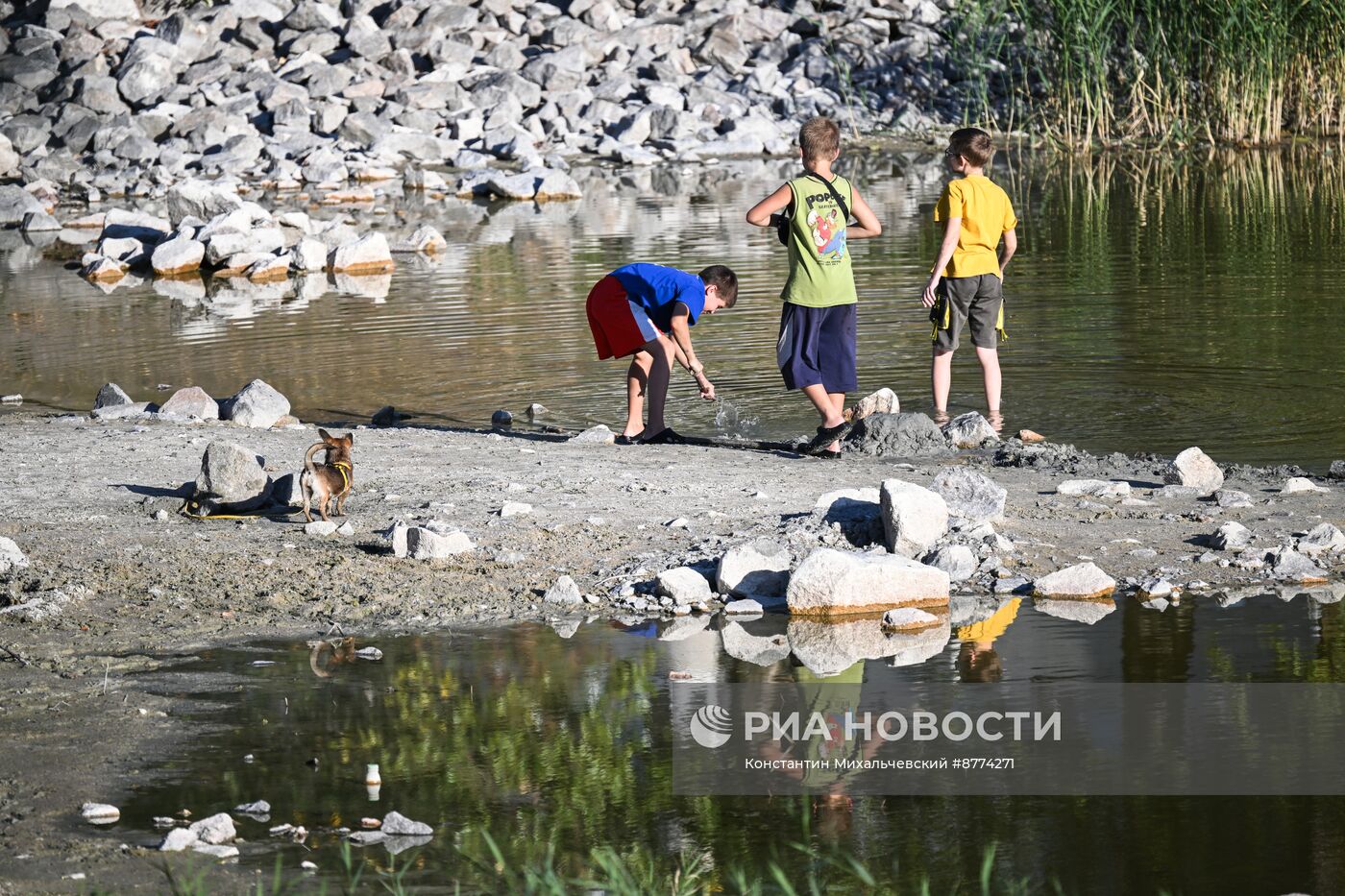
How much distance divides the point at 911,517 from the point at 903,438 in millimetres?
2347

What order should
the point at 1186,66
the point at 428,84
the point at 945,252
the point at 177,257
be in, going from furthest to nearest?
the point at 428,84, the point at 1186,66, the point at 177,257, the point at 945,252

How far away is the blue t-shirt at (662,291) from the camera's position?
8969 millimetres

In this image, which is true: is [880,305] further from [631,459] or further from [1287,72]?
[1287,72]

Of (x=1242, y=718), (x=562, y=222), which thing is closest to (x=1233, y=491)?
(x=1242, y=718)

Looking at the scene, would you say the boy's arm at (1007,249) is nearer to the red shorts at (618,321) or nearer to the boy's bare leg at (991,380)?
the boy's bare leg at (991,380)

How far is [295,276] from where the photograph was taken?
18.7 metres

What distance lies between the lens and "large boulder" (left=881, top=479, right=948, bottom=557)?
669 cm

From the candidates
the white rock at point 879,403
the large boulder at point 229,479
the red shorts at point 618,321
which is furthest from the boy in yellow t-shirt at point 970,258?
the large boulder at point 229,479

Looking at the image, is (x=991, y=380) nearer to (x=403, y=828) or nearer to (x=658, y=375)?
(x=658, y=375)

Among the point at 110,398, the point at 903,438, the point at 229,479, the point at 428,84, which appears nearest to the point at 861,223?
the point at 903,438

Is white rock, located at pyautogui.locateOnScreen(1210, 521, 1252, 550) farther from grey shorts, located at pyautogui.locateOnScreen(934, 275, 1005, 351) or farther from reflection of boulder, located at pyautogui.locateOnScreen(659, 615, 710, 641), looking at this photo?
grey shorts, located at pyautogui.locateOnScreen(934, 275, 1005, 351)

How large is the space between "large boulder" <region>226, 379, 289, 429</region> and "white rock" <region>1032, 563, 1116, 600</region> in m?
5.64

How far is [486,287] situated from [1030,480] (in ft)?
32.4

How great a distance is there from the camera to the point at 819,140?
845 cm
